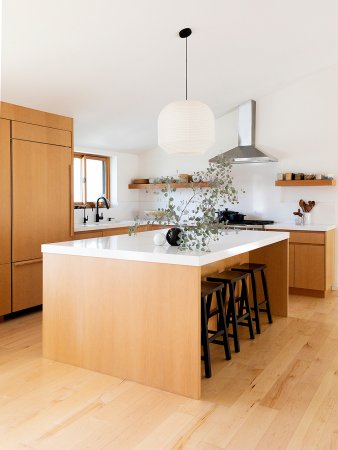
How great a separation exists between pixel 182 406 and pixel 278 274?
7.26 ft

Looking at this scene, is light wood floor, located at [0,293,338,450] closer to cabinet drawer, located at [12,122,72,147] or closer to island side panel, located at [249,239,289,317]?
island side panel, located at [249,239,289,317]

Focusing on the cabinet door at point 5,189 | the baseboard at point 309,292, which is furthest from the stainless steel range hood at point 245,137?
the cabinet door at point 5,189

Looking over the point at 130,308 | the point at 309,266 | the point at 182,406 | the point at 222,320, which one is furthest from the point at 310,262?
the point at 182,406

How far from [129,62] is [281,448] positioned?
133 inches

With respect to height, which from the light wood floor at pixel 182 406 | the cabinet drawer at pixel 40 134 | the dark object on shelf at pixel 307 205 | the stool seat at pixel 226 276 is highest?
the cabinet drawer at pixel 40 134

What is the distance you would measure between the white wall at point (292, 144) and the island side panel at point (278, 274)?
160cm

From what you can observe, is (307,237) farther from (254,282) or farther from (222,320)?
(222,320)

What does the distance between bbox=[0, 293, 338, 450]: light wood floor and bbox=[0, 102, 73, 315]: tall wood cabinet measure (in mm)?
932

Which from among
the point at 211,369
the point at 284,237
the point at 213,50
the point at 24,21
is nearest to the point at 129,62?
the point at 213,50

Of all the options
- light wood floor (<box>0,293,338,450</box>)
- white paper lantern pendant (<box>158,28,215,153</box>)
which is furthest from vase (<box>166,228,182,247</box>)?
light wood floor (<box>0,293,338,450</box>)

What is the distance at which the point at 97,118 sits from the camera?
16.5ft

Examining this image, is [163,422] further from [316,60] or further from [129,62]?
[316,60]

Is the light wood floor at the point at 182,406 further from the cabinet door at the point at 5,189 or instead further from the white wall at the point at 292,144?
the white wall at the point at 292,144

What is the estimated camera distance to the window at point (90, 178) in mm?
6008
